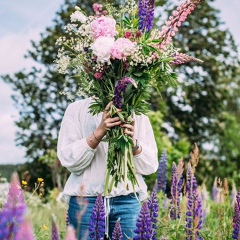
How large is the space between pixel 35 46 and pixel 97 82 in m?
15.3

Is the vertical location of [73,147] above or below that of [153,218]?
above

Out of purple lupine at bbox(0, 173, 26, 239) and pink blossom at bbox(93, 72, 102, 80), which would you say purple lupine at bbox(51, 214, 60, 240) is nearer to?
purple lupine at bbox(0, 173, 26, 239)

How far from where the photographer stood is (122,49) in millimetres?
3584

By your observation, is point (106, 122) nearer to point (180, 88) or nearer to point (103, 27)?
point (103, 27)

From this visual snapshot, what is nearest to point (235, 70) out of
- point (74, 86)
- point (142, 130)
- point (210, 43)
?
point (210, 43)

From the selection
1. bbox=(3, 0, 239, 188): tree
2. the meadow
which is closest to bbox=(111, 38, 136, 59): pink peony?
the meadow

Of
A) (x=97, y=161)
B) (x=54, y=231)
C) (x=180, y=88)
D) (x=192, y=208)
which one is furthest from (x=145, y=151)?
(x=180, y=88)

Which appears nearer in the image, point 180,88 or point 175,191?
point 175,191

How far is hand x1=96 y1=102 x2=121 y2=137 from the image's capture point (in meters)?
3.63

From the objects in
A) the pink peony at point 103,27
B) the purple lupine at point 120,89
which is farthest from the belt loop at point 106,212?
the pink peony at point 103,27

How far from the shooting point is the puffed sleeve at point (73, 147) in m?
3.67

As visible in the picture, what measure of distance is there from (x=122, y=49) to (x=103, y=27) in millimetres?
218

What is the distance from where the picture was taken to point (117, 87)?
3.61 m

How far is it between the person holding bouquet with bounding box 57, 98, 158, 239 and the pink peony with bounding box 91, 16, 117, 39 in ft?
1.49
